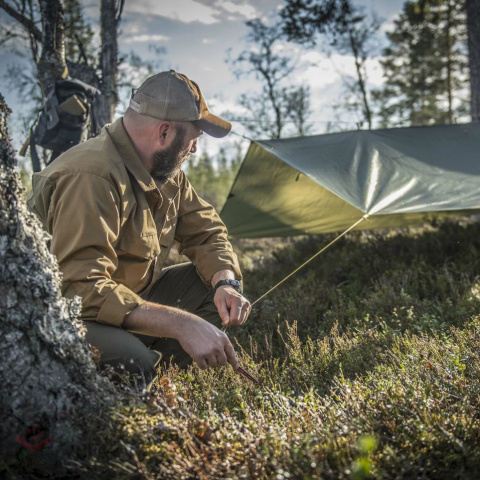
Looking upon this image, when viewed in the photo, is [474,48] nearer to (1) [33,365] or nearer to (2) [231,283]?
(2) [231,283]

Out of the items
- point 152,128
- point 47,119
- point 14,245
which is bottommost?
point 14,245

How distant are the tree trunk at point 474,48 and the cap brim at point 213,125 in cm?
593

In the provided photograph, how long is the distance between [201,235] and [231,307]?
831 mm

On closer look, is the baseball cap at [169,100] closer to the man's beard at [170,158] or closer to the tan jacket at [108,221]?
the man's beard at [170,158]

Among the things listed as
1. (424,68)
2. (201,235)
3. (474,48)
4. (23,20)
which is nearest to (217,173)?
(424,68)

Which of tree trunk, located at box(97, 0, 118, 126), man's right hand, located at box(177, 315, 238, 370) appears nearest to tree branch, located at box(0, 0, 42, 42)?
tree trunk, located at box(97, 0, 118, 126)

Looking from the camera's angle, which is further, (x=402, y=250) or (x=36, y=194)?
(x=402, y=250)

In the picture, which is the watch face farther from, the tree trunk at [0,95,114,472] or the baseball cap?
the tree trunk at [0,95,114,472]

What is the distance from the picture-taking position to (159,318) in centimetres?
207

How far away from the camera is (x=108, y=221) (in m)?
2.28

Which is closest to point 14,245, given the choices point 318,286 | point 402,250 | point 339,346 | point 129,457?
point 129,457

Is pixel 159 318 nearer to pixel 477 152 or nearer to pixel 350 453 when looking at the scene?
pixel 350 453

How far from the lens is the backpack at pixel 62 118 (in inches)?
175

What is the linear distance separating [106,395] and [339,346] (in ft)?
6.20
